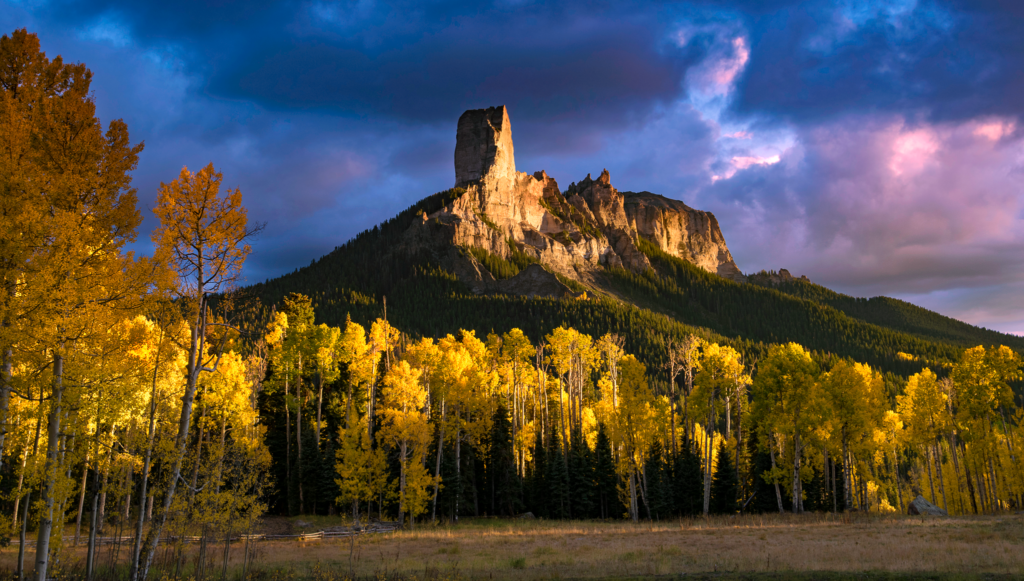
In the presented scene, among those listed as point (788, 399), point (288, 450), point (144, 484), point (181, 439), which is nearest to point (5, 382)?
point (181, 439)

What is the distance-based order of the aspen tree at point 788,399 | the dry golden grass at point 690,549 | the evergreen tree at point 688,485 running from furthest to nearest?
the evergreen tree at point 688,485
the aspen tree at point 788,399
the dry golden grass at point 690,549

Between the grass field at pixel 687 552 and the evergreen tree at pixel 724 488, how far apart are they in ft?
16.5

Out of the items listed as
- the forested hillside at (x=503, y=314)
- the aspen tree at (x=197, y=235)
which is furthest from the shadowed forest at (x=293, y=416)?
the forested hillside at (x=503, y=314)

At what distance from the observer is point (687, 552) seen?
2041 cm

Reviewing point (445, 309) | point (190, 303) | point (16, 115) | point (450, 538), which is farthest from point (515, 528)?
point (445, 309)

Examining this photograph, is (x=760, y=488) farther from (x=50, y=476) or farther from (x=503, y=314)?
(x=503, y=314)

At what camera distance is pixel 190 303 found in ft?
43.3

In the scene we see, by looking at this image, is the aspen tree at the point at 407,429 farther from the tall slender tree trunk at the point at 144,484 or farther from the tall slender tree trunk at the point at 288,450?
the tall slender tree trunk at the point at 144,484

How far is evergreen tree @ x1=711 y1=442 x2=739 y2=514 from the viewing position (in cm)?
3725

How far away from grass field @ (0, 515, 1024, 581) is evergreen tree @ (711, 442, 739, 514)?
502cm

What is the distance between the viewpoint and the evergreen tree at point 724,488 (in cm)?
3725

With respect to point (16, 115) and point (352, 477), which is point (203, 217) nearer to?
point (16, 115)

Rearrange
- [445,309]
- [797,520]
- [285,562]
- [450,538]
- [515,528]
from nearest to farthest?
1. [285,562]
2. [450,538]
3. [797,520]
4. [515,528]
5. [445,309]

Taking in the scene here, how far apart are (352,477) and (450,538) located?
9.20m
